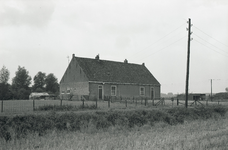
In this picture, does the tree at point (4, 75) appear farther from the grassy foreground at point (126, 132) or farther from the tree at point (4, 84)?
the grassy foreground at point (126, 132)

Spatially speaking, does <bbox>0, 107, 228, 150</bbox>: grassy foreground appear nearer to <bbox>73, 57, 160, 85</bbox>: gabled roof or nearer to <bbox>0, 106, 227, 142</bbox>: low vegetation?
<bbox>0, 106, 227, 142</bbox>: low vegetation

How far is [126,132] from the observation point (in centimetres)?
1486

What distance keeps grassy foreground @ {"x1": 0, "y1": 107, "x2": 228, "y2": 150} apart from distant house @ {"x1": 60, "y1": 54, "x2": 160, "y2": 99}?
21194 millimetres

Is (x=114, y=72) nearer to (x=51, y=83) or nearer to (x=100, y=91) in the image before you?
(x=100, y=91)

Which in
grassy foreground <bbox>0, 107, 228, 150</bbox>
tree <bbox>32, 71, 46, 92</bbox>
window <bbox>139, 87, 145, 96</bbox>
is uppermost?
tree <bbox>32, 71, 46, 92</bbox>

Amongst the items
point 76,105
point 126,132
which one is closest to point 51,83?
Result: point 76,105

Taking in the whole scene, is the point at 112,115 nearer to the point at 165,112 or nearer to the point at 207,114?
the point at 165,112

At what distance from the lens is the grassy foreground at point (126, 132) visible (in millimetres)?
10531

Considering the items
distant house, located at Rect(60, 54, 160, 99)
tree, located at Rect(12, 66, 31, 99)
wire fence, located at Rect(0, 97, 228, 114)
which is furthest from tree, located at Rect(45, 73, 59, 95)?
wire fence, located at Rect(0, 97, 228, 114)

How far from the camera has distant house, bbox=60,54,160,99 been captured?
42500 mm

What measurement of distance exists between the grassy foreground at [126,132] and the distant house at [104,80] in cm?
2119

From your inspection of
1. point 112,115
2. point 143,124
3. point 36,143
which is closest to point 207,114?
point 143,124

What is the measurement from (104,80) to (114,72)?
3.87 metres

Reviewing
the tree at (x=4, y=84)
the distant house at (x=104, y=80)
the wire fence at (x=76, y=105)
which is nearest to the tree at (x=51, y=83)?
the tree at (x=4, y=84)
